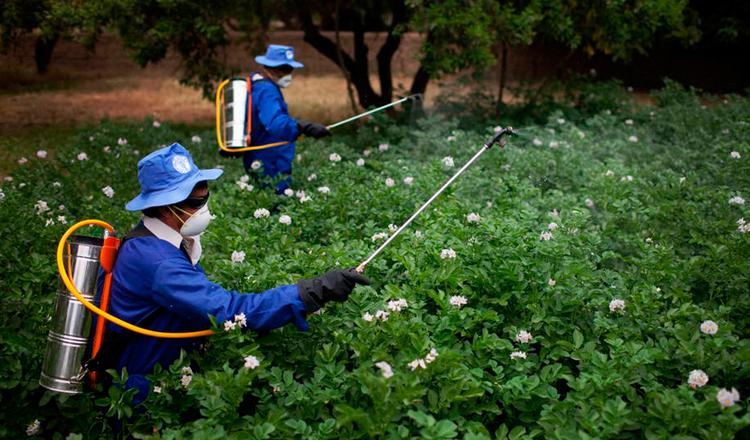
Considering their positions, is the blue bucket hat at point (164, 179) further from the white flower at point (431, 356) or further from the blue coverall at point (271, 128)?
the blue coverall at point (271, 128)

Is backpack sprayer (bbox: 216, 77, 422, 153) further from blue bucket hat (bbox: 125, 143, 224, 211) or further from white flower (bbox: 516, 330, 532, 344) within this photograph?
white flower (bbox: 516, 330, 532, 344)

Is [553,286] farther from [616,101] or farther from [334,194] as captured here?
[616,101]

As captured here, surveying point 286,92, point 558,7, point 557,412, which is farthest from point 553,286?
point 286,92

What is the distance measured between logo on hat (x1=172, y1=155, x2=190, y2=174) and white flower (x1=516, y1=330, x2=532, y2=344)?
1531 millimetres

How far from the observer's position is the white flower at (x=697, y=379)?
2.67 metres

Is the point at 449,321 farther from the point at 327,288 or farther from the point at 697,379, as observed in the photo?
the point at 697,379

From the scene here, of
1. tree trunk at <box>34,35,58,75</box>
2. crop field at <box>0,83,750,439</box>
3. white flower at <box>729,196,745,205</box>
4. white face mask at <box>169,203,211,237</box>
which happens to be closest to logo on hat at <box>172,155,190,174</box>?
white face mask at <box>169,203,211,237</box>

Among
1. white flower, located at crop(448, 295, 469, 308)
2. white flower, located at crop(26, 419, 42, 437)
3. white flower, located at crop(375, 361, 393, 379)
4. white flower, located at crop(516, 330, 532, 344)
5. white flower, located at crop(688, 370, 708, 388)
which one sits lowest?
white flower, located at crop(26, 419, 42, 437)

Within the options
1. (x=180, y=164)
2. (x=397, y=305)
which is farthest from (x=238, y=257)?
(x=397, y=305)

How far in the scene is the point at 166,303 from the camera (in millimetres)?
2848

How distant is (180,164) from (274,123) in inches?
121

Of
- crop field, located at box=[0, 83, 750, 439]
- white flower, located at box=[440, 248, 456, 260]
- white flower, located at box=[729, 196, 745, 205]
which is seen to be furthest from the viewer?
white flower, located at box=[729, 196, 745, 205]

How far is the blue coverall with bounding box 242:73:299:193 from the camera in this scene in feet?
19.9

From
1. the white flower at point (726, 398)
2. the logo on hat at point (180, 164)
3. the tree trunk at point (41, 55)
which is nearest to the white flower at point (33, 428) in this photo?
the logo on hat at point (180, 164)
